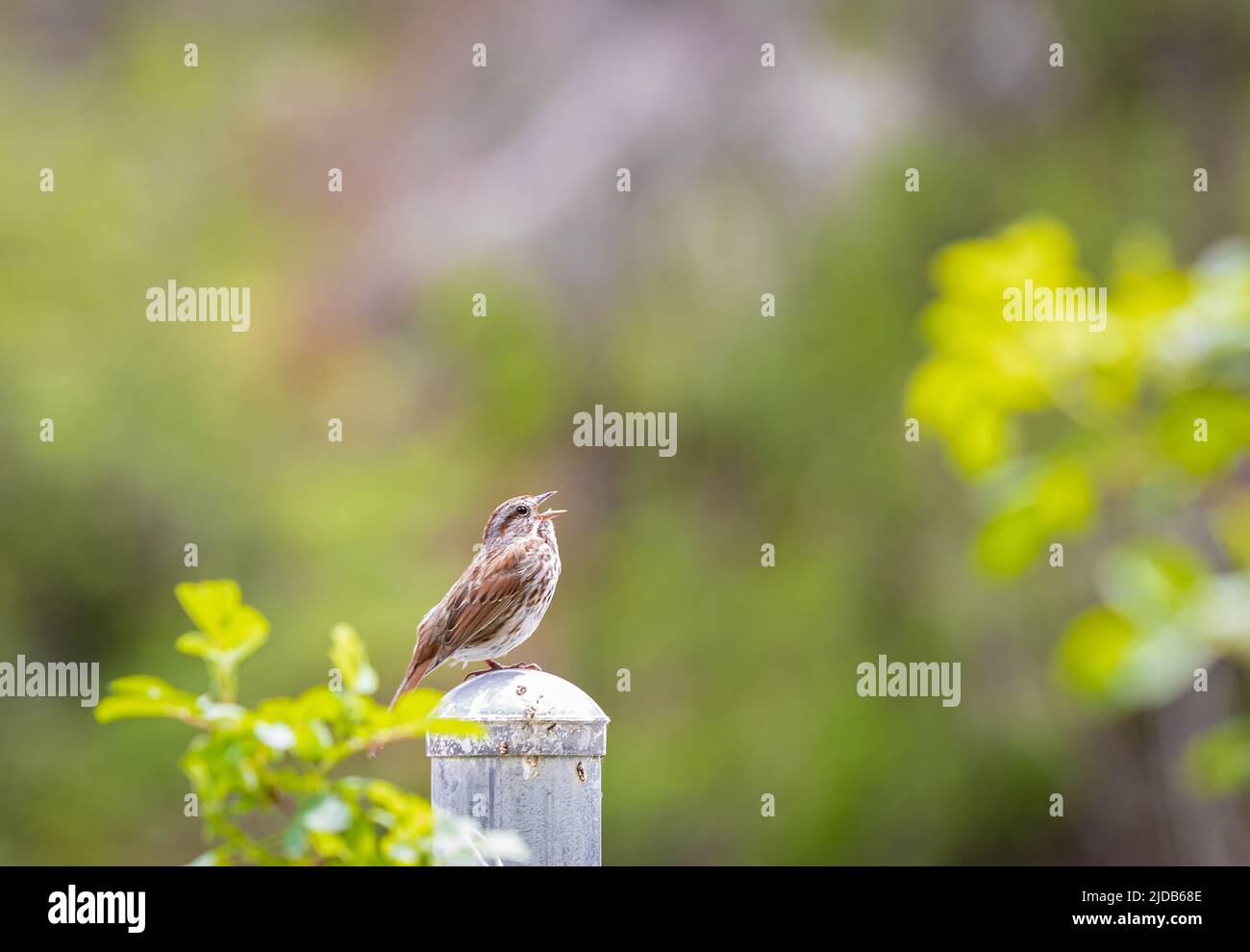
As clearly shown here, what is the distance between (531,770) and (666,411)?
216 inches

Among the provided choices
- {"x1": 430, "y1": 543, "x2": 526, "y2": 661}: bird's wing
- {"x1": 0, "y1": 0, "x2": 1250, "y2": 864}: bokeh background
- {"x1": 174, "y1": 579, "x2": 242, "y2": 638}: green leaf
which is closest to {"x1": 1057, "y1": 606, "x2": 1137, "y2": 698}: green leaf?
{"x1": 174, "y1": 579, "x2": 242, "y2": 638}: green leaf

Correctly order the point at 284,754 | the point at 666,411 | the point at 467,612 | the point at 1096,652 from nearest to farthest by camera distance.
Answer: the point at 1096,652 → the point at 284,754 → the point at 467,612 → the point at 666,411

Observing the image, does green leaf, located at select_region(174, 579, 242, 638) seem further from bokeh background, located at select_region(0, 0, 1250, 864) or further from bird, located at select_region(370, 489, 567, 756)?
bokeh background, located at select_region(0, 0, 1250, 864)

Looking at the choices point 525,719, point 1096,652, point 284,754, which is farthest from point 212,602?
point 525,719

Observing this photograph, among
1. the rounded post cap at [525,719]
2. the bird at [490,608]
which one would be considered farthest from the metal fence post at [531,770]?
the bird at [490,608]

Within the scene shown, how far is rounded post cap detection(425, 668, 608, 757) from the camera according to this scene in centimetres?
235

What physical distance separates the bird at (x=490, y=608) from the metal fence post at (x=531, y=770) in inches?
31.2

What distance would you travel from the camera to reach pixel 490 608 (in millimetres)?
3457

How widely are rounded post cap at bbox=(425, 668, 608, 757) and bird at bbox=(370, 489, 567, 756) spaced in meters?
0.75

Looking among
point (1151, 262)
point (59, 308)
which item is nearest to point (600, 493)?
point (59, 308)

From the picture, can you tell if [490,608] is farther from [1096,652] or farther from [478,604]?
[1096,652]

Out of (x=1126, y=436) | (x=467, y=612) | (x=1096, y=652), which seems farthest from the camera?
(x=467, y=612)

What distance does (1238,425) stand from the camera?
1220mm

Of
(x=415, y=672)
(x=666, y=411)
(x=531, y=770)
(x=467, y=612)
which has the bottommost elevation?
(x=531, y=770)
